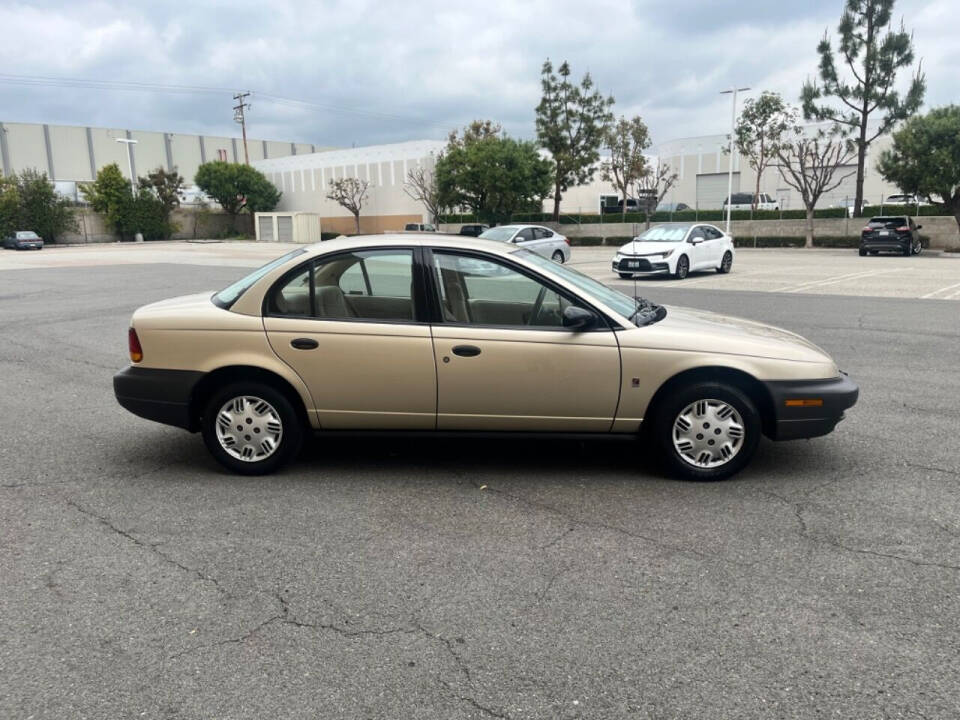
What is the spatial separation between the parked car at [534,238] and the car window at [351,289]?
2013cm

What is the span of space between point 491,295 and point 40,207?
221ft

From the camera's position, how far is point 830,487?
4.64 metres

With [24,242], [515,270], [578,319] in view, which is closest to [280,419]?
[515,270]

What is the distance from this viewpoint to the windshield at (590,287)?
4.86 meters

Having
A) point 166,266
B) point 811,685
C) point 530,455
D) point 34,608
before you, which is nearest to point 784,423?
point 530,455

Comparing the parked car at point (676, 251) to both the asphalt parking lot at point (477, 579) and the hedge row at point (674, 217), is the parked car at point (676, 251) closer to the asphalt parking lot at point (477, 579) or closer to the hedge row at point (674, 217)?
the asphalt parking lot at point (477, 579)

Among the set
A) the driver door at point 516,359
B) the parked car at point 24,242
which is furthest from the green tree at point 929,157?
the parked car at point 24,242

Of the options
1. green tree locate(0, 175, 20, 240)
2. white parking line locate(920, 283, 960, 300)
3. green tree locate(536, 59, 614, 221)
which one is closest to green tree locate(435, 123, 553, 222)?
green tree locate(536, 59, 614, 221)

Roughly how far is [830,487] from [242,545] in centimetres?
358

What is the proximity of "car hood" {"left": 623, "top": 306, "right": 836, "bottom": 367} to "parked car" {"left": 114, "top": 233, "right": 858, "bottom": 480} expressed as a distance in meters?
0.01

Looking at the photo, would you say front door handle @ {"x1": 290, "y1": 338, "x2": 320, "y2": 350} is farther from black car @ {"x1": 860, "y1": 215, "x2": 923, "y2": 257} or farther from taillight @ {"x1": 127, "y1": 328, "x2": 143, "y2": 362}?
black car @ {"x1": 860, "y1": 215, "x2": 923, "y2": 257}

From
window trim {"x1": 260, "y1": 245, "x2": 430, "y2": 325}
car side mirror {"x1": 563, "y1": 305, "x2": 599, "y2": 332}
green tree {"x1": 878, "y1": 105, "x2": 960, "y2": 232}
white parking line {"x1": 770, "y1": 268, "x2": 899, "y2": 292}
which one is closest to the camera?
Answer: car side mirror {"x1": 563, "y1": 305, "x2": 599, "y2": 332}

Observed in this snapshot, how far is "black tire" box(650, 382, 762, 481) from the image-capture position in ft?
14.9

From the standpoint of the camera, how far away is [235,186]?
74.8 meters
